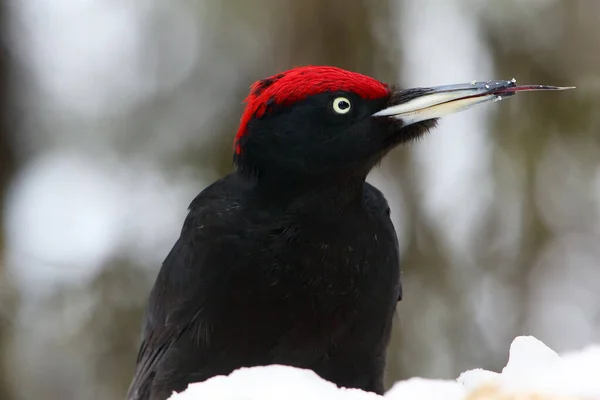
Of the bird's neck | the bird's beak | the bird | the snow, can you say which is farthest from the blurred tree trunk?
the snow

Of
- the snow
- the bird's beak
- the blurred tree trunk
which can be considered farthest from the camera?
the blurred tree trunk

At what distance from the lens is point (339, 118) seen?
93.4 inches

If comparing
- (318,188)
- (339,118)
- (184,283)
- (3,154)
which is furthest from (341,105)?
(3,154)

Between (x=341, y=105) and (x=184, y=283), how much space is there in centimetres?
90

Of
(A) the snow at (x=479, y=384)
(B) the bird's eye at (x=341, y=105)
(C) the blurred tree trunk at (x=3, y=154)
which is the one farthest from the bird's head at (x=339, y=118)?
(C) the blurred tree trunk at (x=3, y=154)

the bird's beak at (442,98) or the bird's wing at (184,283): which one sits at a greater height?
the bird's beak at (442,98)

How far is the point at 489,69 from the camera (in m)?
5.42

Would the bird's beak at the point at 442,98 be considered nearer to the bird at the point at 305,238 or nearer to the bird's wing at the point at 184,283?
the bird at the point at 305,238

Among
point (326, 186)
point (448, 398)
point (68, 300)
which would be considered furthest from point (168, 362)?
point (68, 300)

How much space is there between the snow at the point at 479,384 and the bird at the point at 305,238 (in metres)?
1.10

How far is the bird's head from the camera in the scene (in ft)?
7.72

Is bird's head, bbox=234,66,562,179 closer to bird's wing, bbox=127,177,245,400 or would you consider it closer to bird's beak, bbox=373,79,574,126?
bird's beak, bbox=373,79,574,126

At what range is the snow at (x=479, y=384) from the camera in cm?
113

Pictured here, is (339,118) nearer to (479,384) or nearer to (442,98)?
(442,98)
